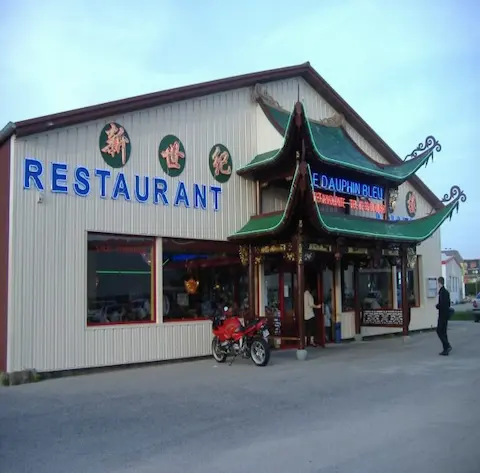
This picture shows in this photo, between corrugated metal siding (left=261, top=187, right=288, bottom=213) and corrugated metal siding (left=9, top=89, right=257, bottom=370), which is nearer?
corrugated metal siding (left=9, top=89, right=257, bottom=370)

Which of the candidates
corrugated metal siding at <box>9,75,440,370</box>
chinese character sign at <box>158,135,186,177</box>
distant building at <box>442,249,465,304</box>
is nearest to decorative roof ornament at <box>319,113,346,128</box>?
corrugated metal siding at <box>9,75,440,370</box>

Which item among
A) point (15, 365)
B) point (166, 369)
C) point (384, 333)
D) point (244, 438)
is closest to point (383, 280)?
point (384, 333)

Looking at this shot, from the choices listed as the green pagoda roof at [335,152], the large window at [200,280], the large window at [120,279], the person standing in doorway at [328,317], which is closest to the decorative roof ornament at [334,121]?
the green pagoda roof at [335,152]

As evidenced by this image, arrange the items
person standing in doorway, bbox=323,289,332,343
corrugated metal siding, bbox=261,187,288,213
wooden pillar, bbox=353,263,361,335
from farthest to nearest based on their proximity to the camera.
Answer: wooden pillar, bbox=353,263,361,335 < person standing in doorway, bbox=323,289,332,343 < corrugated metal siding, bbox=261,187,288,213

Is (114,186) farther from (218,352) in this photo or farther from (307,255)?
(307,255)

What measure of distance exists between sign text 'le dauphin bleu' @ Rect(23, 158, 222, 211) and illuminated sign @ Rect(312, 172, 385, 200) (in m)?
2.62

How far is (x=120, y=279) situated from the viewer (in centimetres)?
1327

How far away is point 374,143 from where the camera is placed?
2134 centimetres

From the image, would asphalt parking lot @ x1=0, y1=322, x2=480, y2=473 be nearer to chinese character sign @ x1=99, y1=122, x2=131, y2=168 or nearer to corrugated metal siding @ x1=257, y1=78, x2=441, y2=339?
chinese character sign @ x1=99, y1=122, x2=131, y2=168

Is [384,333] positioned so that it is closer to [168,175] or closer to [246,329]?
[246,329]

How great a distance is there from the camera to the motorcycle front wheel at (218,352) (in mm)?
13789

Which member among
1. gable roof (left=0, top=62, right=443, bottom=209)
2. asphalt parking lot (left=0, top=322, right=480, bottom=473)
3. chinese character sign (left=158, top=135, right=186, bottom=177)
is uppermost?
gable roof (left=0, top=62, right=443, bottom=209)

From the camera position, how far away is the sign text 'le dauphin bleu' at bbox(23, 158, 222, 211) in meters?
11.9

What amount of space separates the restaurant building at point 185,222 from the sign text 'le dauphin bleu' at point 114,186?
3cm
